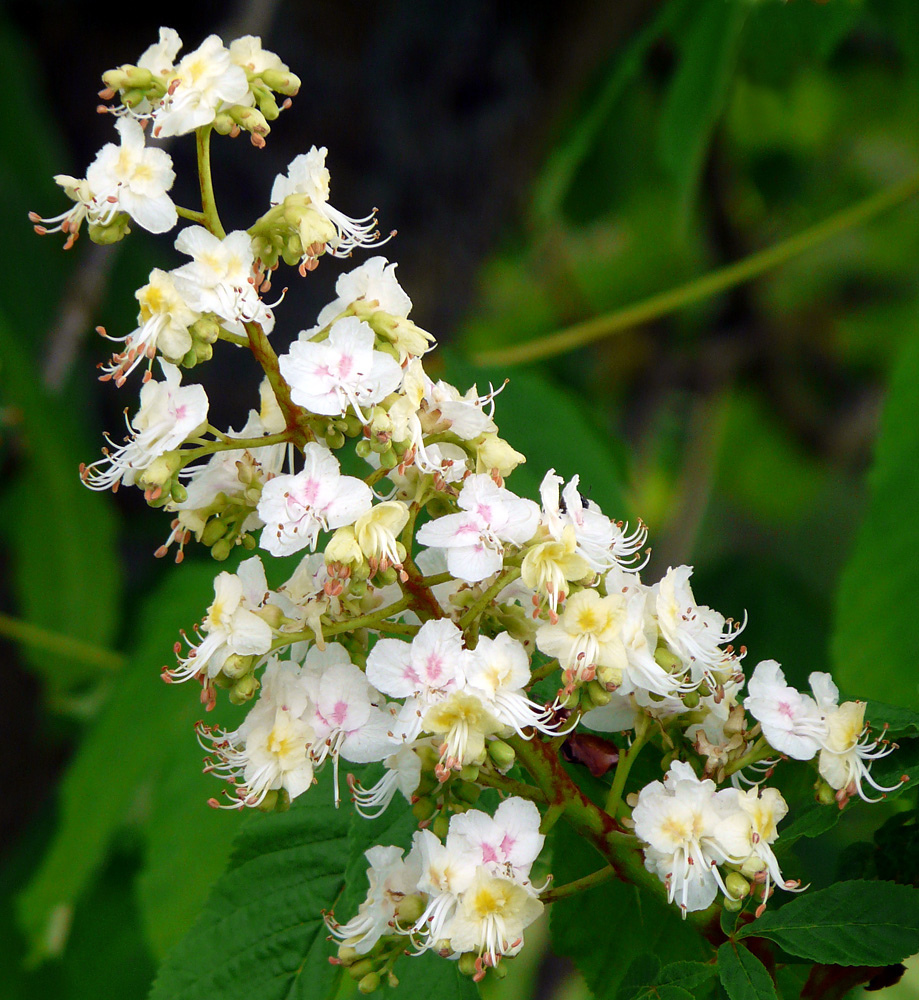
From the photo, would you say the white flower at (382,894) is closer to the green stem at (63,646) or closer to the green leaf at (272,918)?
the green leaf at (272,918)

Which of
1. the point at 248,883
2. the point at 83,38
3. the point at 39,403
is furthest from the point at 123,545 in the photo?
the point at 248,883

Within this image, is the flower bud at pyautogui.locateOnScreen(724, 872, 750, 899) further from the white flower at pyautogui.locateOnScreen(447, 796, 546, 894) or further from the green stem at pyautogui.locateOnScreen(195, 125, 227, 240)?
the green stem at pyautogui.locateOnScreen(195, 125, 227, 240)

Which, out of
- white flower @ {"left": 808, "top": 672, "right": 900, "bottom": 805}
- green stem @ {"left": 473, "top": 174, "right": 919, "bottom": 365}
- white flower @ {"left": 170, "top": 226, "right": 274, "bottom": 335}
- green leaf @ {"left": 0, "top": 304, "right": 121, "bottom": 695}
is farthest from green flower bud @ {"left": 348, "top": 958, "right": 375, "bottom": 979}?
green leaf @ {"left": 0, "top": 304, "right": 121, "bottom": 695}

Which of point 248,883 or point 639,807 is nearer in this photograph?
point 639,807

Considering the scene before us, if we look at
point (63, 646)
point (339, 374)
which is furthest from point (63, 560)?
point (339, 374)

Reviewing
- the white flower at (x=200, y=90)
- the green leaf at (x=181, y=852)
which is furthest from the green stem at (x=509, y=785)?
the green leaf at (x=181, y=852)

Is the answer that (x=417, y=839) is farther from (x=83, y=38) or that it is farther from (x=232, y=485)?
(x=83, y=38)
